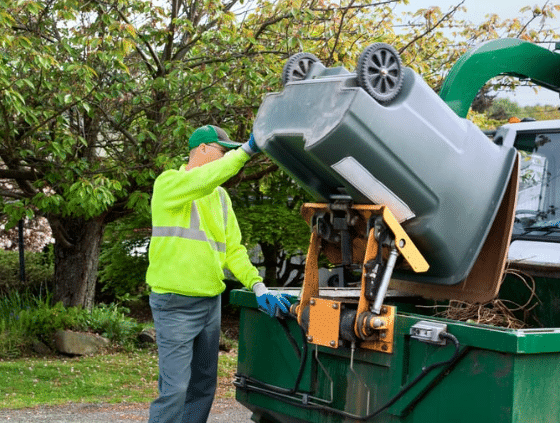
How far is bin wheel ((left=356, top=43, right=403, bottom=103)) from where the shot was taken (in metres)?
3.38

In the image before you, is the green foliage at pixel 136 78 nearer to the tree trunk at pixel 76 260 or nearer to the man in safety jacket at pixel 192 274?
the tree trunk at pixel 76 260

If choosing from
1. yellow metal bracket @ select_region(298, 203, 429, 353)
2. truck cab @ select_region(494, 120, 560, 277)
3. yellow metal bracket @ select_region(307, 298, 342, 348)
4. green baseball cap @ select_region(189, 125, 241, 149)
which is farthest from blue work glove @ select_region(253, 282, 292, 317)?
truck cab @ select_region(494, 120, 560, 277)

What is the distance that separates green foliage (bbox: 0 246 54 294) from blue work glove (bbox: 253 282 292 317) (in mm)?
7404

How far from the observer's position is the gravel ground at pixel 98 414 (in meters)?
6.14

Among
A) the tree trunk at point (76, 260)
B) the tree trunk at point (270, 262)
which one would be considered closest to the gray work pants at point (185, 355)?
the tree trunk at point (76, 260)

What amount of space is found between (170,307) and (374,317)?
1478 mm

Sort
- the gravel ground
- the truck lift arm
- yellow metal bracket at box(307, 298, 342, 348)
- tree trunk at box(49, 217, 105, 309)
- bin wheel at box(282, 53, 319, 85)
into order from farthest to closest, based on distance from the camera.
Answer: tree trunk at box(49, 217, 105, 309), the gravel ground, the truck lift arm, bin wheel at box(282, 53, 319, 85), yellow metal bracket at box(307, 298, 342, 348)

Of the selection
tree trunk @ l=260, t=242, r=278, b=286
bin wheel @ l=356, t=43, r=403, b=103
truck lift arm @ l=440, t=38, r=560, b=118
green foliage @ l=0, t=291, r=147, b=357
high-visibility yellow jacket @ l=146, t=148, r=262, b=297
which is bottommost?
green foliage @ l=0, t=291, r=147, b=357

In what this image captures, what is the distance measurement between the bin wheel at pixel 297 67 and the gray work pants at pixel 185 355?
1.45m

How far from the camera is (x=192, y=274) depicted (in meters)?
4.53

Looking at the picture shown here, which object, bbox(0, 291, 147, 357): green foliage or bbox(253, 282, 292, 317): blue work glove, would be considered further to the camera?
bbox(0, 291, 147, 357): green foliage

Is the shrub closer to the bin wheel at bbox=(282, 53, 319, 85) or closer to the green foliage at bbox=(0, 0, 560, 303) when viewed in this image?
the green foliage at bbox=(0, 0, 560, 303)

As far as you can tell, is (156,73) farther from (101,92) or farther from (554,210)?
(554,210)

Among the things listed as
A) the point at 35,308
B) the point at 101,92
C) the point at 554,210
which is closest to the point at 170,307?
the point at 554,210
